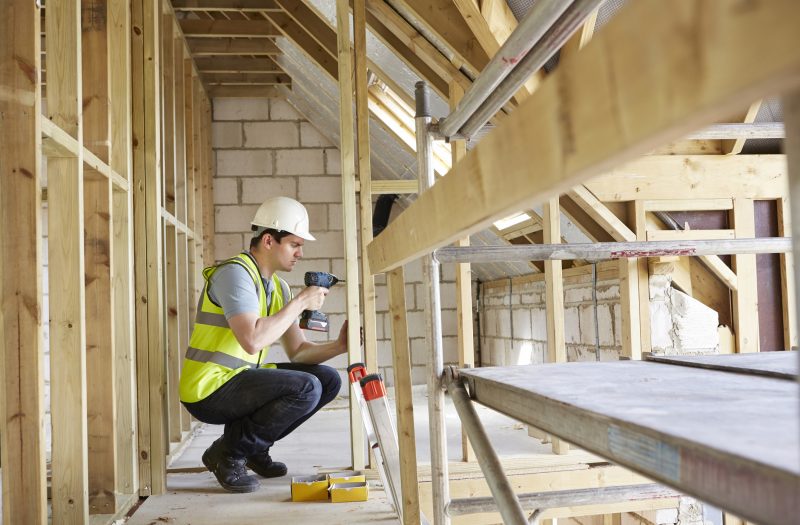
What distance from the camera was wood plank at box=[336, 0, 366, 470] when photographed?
3605 millimetres

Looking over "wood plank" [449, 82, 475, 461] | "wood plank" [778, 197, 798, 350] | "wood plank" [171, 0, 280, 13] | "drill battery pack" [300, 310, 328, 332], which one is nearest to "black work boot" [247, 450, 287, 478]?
"drill battery pack" [300, 310, 328, 332]

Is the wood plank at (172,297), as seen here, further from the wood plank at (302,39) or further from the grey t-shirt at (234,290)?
the wood plank at (302,39)

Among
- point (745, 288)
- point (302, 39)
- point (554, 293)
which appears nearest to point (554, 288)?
point (554, 293)

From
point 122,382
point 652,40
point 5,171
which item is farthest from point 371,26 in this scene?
point 652,40

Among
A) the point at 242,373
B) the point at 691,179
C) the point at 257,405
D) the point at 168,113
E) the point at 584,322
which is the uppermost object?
the point at 168,113

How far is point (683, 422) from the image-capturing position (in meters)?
0.77

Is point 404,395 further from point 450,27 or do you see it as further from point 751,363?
point 450,27

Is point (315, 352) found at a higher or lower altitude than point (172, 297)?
lower

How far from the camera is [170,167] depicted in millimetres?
4363

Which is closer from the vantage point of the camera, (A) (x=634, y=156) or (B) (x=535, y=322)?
(A) (x=634, y=156)

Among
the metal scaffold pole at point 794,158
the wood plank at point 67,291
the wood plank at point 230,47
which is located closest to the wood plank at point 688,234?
the wood plank at point 67,291

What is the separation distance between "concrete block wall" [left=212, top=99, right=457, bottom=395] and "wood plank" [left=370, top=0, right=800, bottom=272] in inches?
261

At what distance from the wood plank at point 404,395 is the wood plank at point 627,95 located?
1.04 m

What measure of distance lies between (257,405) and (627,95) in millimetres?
2976
